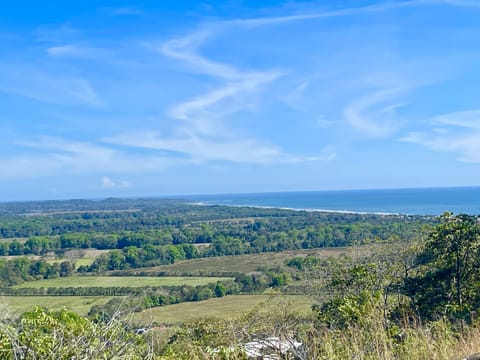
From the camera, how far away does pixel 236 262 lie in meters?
48.6

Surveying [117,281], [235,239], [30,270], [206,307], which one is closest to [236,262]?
[117,281]

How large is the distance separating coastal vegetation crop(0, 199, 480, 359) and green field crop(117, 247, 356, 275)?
0.24 m

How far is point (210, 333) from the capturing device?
9391mm

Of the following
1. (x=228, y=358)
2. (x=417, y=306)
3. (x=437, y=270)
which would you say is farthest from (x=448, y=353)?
(x=437, y=270)

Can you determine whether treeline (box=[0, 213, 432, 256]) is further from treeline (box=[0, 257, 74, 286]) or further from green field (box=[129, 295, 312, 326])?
green field (box=[129, 295, 312, 326])

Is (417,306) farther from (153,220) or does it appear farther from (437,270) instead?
(153,220)

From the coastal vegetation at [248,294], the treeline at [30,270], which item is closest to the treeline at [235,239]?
the coastal vegetation at [248,294]

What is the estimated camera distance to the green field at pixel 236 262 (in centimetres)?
4381

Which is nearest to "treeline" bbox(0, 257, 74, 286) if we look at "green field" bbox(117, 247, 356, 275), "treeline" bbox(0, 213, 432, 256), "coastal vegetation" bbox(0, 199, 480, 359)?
"coastal vegetation" bbox(0, 199, 480, 359)

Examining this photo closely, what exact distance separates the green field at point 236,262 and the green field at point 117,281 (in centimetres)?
342

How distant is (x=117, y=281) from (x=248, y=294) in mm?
14029

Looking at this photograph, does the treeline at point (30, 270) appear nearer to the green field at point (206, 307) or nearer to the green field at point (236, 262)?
the green field at point (236, 262)

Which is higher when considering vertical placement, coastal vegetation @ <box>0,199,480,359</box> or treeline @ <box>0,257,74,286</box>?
coastal vegetation @ <box>0,199,480,359</box>

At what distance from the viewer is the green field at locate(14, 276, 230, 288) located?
37.8 m
